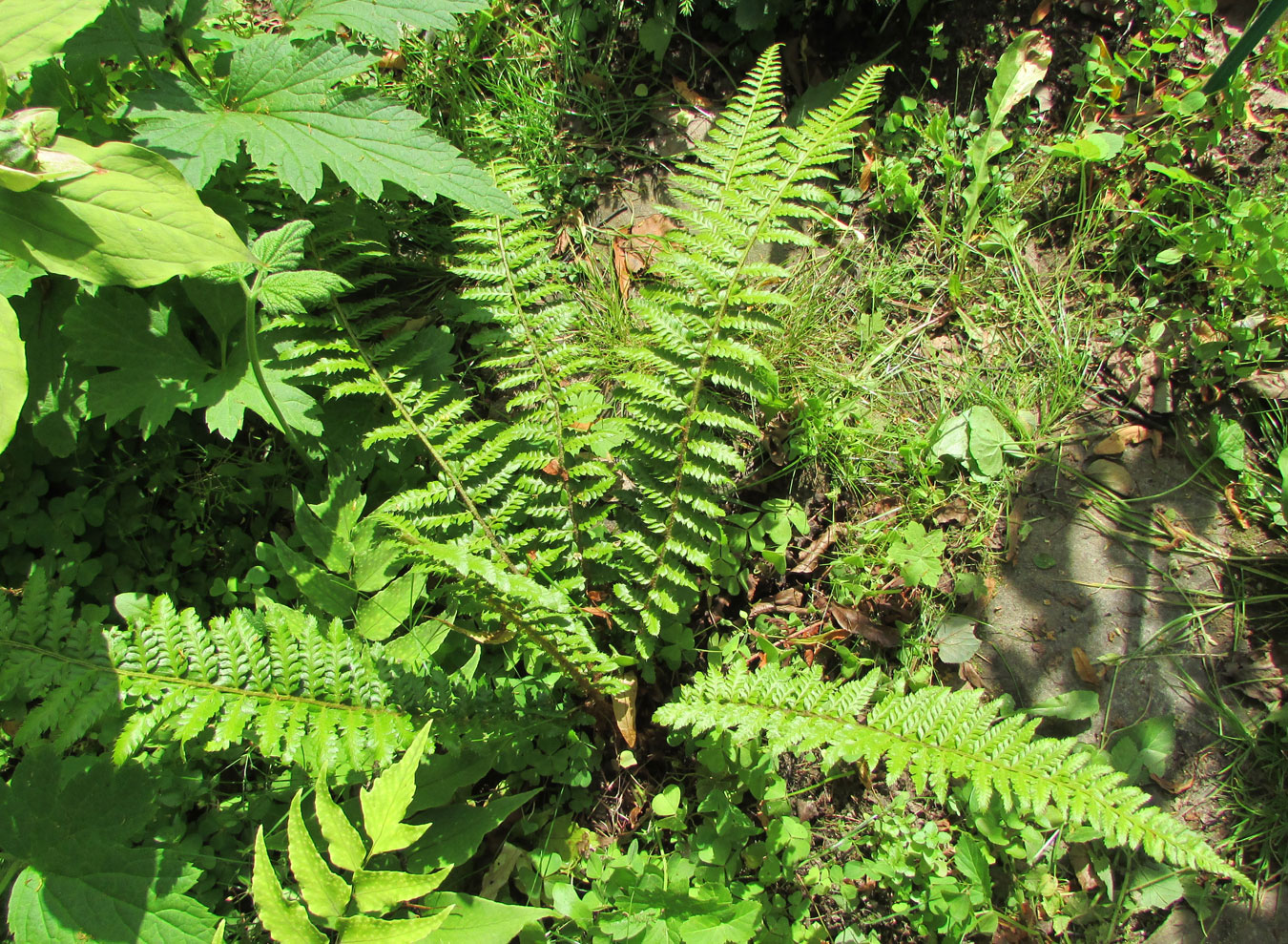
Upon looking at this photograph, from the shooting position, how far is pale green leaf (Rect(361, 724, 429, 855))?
1623 millimetres

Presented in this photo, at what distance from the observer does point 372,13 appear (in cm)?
222

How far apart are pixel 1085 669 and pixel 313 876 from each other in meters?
2.37

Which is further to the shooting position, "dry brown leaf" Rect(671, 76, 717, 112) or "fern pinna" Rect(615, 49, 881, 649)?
"dry brown leaf" Rect(671, 76, 717, 112)

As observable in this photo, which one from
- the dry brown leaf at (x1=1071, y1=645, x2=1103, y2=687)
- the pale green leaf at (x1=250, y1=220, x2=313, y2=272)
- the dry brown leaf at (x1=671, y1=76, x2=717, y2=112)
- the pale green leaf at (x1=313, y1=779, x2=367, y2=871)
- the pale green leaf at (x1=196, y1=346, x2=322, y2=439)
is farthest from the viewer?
the dry brown leaf at (x1=671, y1=76, x2=717, y2=112)

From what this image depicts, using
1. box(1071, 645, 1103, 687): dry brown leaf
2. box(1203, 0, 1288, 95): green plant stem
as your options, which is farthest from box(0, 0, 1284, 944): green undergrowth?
box(1071, 645, 1103, 687): dry brown leaf

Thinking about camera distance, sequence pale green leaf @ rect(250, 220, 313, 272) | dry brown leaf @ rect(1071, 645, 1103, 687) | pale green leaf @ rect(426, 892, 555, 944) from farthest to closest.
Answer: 1. dry brown leaf @ rect(1071, 645, 1103, 687)
2. pale green leaf @ rect(250, 220, 313, 272)
3. pale green leaf @ rect(426, 892, 555, 944)

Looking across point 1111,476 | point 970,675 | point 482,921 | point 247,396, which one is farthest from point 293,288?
point 1111,476

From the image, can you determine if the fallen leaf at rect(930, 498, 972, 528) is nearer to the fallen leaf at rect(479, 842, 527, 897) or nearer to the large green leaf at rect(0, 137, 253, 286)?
the fallen leaf at rect(479, 842, 527, 897)

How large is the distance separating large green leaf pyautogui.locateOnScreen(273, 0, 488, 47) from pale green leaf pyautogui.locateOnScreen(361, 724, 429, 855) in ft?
6.49

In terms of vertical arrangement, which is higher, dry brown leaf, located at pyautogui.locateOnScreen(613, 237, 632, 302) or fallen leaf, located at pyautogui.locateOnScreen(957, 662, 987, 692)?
dry brown leaf, located at pyautogui.locateOnScreen(613, 237, 632, 302)

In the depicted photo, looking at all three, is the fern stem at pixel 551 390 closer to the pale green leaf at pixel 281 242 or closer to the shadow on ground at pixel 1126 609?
the pale green leaf at pixel 281 242

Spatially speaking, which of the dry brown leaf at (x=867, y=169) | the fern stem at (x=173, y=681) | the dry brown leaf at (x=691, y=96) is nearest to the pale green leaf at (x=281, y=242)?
the fern stem at (x=173, y=681)

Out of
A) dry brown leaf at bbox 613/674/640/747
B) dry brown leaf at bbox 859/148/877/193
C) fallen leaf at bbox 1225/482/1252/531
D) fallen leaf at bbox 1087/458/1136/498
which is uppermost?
dry brown leaf at bbox 859/148/877/193

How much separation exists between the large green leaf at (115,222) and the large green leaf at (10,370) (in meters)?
0.14
